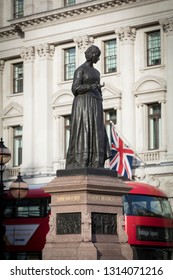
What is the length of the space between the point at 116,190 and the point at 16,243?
16007 millimetres

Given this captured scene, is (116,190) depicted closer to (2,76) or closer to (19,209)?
(19,209)

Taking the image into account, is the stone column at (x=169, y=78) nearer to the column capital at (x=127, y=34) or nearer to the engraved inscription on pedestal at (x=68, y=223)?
the column capital at (x=127, y=34)

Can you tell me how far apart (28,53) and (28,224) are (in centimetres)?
1866

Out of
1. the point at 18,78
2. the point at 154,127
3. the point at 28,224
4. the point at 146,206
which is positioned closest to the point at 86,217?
the point at 146,206

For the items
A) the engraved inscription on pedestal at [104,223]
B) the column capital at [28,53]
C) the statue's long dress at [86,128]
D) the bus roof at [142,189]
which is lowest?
the engraved inscription on pedestal at [104,223]

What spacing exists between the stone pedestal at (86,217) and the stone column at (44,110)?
28.4 m

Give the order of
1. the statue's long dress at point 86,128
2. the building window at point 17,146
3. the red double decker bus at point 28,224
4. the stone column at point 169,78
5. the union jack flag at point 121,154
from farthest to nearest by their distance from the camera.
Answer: the building window at point 17,146 < the stone column at point 169,78 < the union jack flag at point 121,154 < the red double decker bus at point 28,224 < the statue's long dress at point 86,128

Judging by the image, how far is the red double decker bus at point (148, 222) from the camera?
3278cm

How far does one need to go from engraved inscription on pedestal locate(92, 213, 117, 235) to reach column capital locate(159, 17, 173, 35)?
1014 inches

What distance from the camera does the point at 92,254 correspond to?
19766 millimetres

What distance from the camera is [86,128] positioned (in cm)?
2128

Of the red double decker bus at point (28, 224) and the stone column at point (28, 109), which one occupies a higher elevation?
the stone column at point (28, 109)

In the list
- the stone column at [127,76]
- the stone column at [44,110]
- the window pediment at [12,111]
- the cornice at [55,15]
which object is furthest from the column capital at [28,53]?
the stone column at [127,76]

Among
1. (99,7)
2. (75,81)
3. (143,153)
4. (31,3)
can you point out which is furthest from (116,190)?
(31,3)
